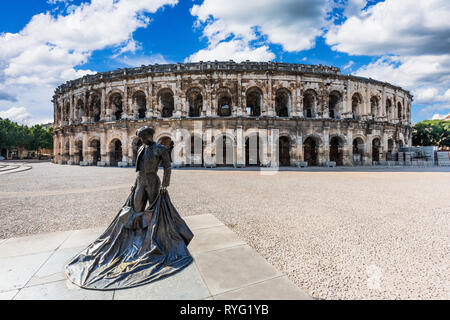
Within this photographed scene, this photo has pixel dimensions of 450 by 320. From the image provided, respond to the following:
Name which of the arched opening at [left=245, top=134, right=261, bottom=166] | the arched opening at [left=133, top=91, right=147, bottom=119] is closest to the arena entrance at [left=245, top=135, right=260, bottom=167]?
the arched opening at [left=245, top=134, right=261, bottom=166]

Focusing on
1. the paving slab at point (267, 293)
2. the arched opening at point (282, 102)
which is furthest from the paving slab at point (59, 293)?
the arched opening at point (282, 102)

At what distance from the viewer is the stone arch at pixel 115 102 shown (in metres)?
19.6

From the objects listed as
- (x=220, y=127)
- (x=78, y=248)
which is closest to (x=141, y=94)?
(x=220, y=127)

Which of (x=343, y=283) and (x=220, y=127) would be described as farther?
(x=220, y=127)

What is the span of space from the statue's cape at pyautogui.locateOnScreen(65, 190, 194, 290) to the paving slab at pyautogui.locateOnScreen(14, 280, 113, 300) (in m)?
0.06

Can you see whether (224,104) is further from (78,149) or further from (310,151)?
(78,149)

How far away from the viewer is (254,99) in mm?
20609

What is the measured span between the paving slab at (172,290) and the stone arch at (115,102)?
2219cm

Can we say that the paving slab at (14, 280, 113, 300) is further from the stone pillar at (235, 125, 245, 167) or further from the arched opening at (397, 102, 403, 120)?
the arched opening at (397, 102, 403, 120)

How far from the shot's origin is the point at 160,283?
6.23 feet

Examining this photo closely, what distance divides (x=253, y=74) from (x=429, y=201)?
16598 mm

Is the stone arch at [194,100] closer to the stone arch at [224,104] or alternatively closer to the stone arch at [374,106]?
the stone arch at [224,104]

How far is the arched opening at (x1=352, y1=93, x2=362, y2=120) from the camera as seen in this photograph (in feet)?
68.0
